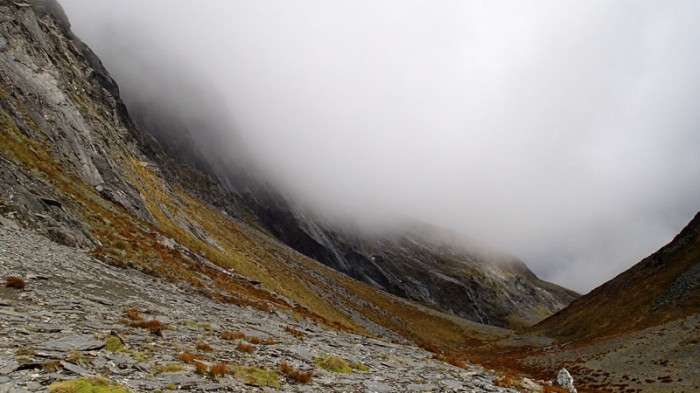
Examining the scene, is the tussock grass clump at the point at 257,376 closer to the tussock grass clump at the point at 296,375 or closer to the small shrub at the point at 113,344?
the tussock grass clump at the point at 296,375

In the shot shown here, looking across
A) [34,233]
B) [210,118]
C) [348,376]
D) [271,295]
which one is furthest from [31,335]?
Result: [210,118]

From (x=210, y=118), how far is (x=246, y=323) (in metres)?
176

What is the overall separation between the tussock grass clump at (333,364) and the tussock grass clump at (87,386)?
9655mm

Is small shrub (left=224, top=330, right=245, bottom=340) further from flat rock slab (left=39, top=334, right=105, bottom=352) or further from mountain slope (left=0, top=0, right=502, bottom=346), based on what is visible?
mountain slope (left=0, top=0, right=502, bottom=346)

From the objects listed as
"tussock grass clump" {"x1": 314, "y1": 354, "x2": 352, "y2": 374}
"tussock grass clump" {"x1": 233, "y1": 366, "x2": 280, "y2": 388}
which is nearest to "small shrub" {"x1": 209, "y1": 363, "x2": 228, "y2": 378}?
"tussock grass clump" {"x1": 233, "y1": 366, "x2": 280, "y2": 388}

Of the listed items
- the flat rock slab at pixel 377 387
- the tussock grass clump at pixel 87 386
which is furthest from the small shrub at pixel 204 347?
the flat rock slab at pixel 377 387

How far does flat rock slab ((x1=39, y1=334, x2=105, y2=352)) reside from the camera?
11.5 metres

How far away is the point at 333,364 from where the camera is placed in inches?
710

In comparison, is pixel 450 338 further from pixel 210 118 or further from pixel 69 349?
pixel 210 118

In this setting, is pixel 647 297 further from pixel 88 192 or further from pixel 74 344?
pixel 74 344

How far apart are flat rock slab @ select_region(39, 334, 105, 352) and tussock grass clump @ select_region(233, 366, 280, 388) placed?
4.45m

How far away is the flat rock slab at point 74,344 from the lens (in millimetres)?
11523

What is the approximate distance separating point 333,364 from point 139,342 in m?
8.18

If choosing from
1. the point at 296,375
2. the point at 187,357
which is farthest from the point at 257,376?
the point at 187,357
